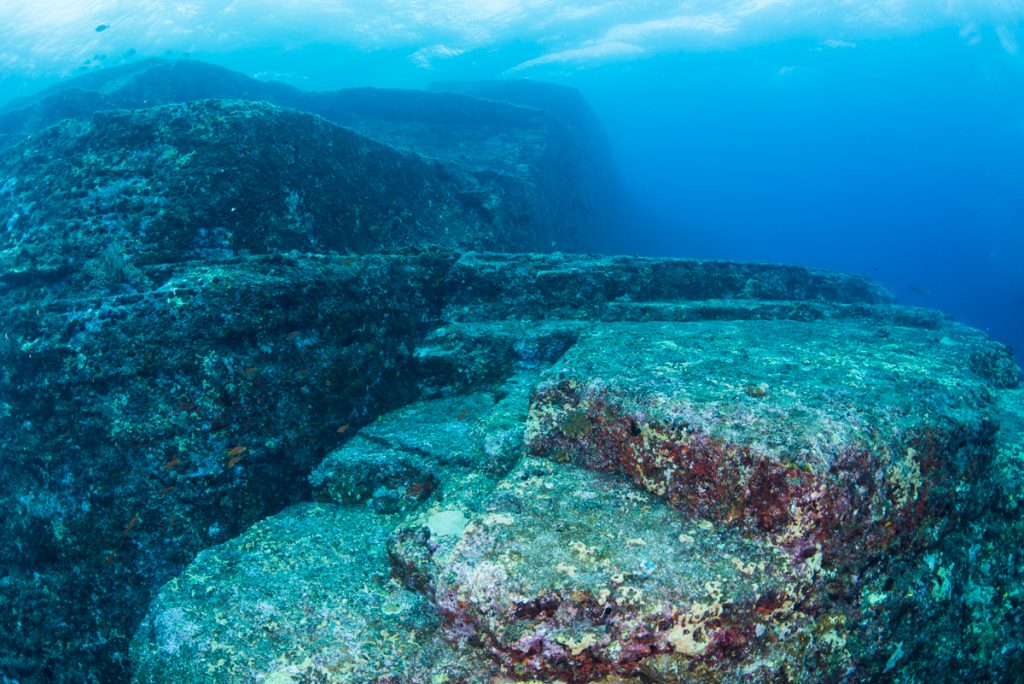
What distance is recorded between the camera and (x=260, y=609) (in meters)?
2.32

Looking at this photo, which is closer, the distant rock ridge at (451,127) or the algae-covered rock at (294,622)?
A: the algae-covered rock at (294,622)

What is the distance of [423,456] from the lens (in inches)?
128

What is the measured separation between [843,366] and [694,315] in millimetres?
2140

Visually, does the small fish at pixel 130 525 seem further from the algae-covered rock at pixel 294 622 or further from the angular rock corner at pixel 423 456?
the algae-covered rock at pixel 294 622

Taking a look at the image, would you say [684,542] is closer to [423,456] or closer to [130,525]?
[423,456]

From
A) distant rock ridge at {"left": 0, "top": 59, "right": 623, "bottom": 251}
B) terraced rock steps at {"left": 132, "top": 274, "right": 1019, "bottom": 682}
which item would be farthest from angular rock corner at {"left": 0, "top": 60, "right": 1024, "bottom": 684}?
distant rock ridge at {"left": 0, "top": 59, "right": 623, "bottom": 251}

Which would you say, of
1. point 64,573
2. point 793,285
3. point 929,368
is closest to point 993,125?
point 793,285

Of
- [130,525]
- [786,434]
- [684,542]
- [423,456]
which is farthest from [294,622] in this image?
[786,434]

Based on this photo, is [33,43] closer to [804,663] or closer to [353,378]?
[353,378]

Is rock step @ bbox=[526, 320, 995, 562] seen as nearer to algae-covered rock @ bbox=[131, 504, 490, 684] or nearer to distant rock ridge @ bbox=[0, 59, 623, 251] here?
algae-covered rock @ bbox=[131, 504, 490, 684]

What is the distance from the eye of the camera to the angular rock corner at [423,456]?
1933 millimetres

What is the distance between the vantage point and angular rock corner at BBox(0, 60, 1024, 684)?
6.34 feet

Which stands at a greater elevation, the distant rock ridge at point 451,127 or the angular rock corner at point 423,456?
the distant rock ridge at point 451,127

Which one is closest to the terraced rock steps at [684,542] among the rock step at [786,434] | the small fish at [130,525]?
the rock step at [786,434]
